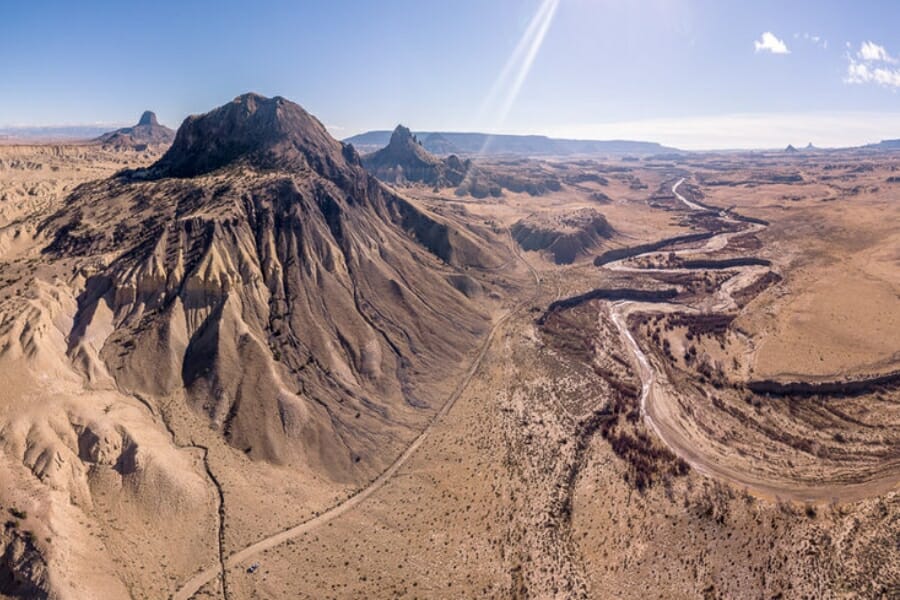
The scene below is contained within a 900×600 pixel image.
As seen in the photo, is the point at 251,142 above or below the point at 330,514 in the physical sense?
above

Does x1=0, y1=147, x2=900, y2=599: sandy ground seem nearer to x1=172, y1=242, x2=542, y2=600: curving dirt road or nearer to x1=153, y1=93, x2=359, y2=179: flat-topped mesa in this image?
x1=172, y1=242, x2=542, y2=600: curving dirt road

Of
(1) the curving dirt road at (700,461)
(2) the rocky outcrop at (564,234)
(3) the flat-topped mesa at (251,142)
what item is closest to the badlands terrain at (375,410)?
(1) the curving dirt road at (700,461)

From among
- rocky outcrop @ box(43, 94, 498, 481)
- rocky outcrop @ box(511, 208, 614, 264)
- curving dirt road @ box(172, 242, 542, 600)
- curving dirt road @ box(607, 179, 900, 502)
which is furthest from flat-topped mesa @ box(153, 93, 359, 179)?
curving dirt road @ box(607, 179, 900, 502)

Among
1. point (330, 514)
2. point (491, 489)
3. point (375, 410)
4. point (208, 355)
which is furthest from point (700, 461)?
point (208, 355)

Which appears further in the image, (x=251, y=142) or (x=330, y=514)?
(x=251, y=142)

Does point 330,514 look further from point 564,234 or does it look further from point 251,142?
point 564,234

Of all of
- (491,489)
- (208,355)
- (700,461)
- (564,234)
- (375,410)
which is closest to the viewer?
(491,489)
